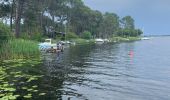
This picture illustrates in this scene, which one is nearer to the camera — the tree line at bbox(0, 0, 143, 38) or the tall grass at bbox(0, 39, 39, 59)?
A: the tall grass at bbox(0, 39, 39, 59)

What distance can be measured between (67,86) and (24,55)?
2267 cm

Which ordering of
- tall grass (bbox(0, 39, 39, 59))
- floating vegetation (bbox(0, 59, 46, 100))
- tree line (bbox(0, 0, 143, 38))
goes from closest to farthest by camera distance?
floating vegetation (bbox(0, 59, 46, 100)) < tall grass (bbox(0, 39, 39, 59)) < tree line (bbox(0, 0, 143, 38))

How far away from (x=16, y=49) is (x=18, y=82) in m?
19.9

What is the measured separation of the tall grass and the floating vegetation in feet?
16.8

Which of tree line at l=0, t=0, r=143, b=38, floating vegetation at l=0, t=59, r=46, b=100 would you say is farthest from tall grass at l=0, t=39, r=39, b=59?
tree line at l=0, t=0, r=143, b=38

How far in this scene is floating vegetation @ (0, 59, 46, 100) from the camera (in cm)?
2441

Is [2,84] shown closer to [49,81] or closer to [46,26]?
[49,81]

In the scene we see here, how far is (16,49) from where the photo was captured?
49.0m

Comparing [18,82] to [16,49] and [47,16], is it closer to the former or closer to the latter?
[16,49]

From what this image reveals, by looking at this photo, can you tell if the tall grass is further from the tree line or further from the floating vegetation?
the tree line

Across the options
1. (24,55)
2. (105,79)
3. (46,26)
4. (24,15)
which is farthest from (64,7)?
(105,79)

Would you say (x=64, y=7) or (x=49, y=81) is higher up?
(x=64, y=7)

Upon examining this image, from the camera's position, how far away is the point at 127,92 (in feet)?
90.9

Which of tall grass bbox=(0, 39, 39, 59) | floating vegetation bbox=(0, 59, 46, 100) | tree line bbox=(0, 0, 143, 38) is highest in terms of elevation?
tree line bbox=(0, 0, 143, 38)
